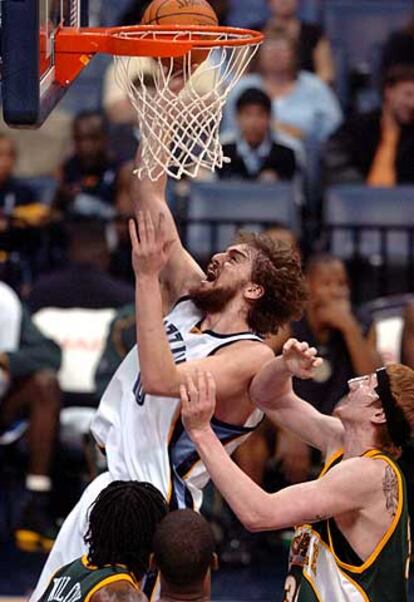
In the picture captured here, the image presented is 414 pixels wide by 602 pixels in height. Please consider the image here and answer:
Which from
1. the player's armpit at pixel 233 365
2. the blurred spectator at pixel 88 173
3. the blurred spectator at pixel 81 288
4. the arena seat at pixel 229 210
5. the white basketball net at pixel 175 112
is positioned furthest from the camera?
the blurred spectator at pixel 88 173

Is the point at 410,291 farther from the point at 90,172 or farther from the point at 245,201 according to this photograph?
the point at 90,172

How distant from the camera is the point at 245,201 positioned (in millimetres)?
9414

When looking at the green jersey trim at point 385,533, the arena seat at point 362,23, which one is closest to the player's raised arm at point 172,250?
the green jersey trim at point 385,533

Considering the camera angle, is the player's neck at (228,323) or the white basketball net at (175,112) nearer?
the player's neck at (228,323)

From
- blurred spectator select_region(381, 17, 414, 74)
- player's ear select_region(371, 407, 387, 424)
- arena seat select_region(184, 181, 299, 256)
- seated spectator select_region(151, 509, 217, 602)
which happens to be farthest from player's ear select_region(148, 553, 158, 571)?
blurred spectator select_region(381, 17, 414, 74)

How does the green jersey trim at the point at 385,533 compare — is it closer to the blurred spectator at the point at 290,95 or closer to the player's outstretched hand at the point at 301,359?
the player's outstretched hand at the point at 301,359

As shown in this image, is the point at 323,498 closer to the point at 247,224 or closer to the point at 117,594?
the point at 117,594

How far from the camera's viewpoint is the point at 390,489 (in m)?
4.78

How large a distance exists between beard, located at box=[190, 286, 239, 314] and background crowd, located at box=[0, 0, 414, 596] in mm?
1534

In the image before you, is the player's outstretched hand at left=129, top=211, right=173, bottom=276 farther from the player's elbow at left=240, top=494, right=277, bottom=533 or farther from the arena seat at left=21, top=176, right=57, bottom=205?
the arena seat at left=21, top=176, right=57, bottom=205

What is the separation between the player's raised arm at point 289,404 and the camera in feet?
16.3

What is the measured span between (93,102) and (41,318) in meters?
3.10

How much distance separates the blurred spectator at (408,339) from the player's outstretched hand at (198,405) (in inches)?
126

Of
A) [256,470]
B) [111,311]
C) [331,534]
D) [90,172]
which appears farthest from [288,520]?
[90,172]
